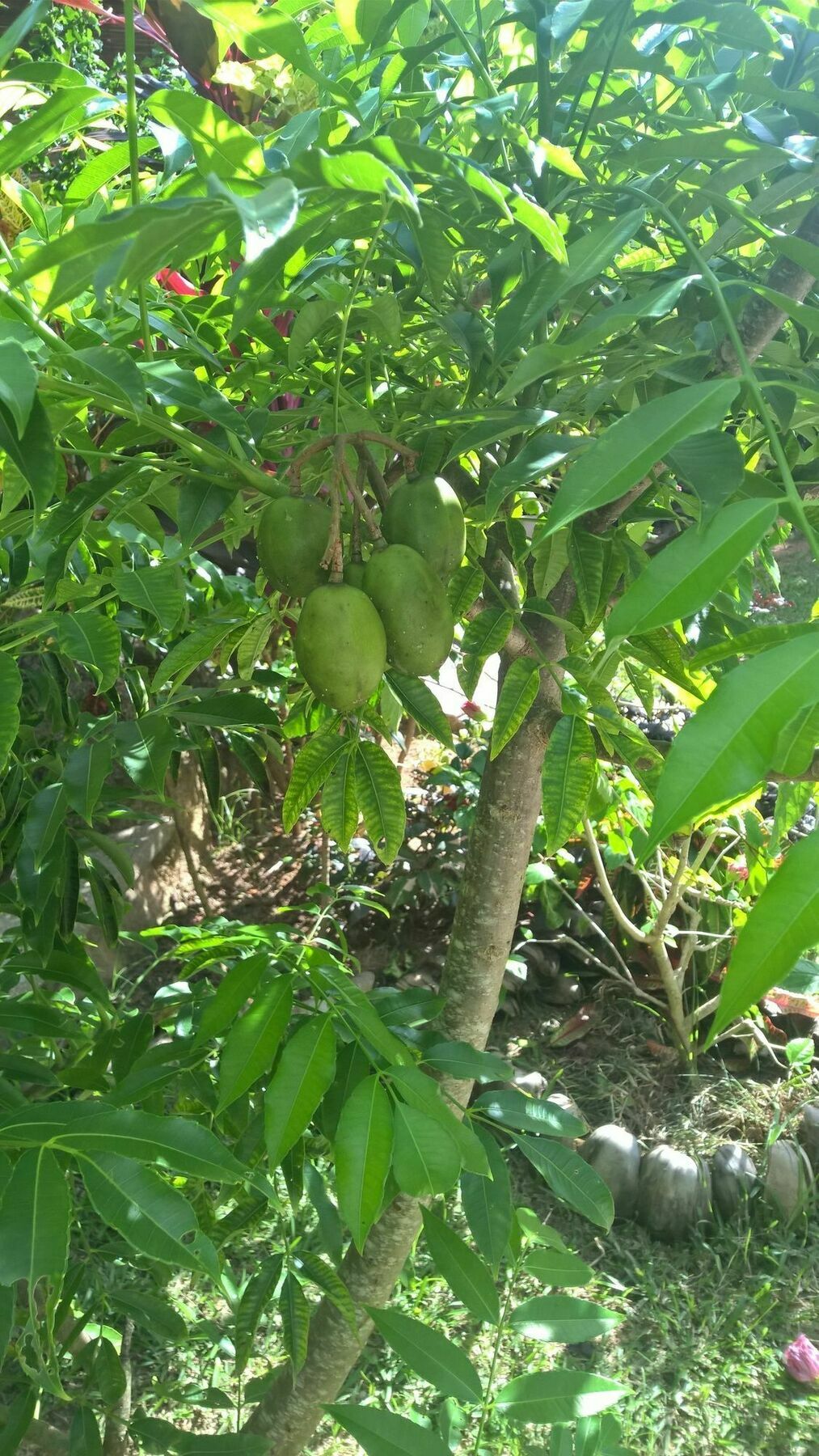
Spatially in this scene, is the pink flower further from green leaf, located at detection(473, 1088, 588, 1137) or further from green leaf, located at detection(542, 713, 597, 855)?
green leaf, located at detection(542, 713, 597, 855)

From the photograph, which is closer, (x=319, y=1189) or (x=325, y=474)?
(x=325, y=474)

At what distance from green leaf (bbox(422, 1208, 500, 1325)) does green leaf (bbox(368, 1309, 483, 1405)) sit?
3 cm

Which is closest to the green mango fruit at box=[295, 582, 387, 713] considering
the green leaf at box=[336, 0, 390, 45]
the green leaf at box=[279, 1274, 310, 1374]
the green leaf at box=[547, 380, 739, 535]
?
the green leaf at box=[547, 380, 739, 535]

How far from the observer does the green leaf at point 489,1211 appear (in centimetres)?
84

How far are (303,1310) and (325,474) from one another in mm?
773

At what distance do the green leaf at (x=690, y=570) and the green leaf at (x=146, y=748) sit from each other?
541mm

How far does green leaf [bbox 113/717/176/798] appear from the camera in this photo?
2.87ft

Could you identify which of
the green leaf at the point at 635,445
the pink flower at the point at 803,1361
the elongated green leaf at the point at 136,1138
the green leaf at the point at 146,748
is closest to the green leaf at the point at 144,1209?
the elongated green leaf at the point at 136,1138

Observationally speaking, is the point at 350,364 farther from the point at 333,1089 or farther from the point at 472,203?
the point at 333,1089

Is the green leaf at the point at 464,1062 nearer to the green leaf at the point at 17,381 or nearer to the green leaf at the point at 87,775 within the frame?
the green leaf at the point at 87,775

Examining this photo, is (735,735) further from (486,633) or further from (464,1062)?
(464,1062)

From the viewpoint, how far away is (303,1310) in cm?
100

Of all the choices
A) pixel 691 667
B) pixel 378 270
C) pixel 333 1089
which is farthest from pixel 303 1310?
pixel 378 270

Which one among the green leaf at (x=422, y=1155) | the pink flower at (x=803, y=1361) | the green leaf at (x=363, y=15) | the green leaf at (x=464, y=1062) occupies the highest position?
the green leaf at (x=363, y=15)
